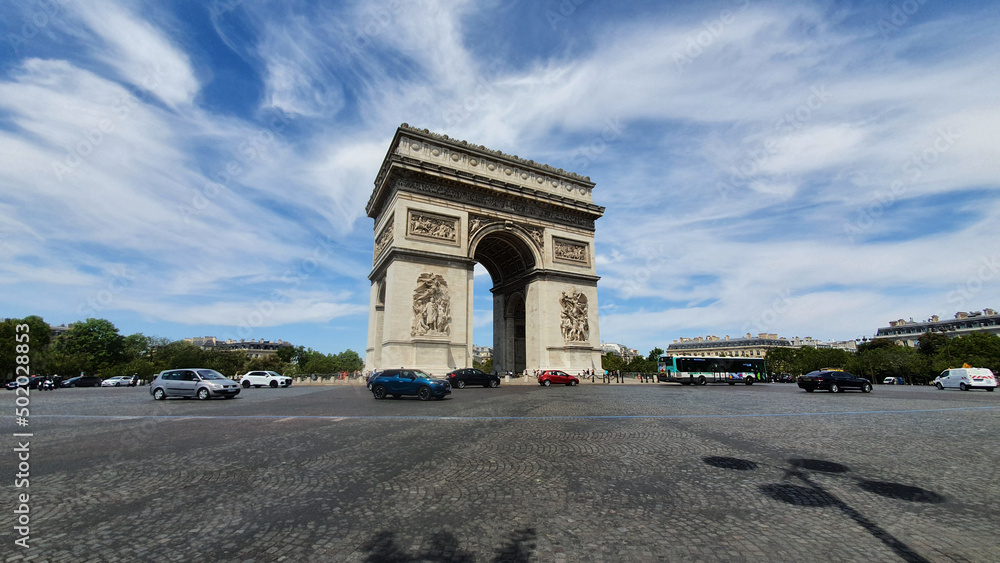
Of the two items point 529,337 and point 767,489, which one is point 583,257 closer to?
point 529,337

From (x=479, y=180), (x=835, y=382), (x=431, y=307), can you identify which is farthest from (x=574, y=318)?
(x=835, y=382)

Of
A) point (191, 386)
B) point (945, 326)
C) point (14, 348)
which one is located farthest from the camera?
point (945, 326)

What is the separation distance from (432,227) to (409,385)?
552 inches

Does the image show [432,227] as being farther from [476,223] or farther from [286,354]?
[286,354]

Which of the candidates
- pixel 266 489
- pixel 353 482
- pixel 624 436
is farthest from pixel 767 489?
pixel 266 489

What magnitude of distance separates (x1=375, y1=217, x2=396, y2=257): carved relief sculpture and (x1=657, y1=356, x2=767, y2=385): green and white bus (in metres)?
23.3

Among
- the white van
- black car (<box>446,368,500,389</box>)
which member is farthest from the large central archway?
the white van

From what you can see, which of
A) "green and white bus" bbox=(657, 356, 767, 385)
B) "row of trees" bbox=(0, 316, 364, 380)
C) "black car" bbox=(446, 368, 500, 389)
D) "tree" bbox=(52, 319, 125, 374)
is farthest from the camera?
"tree" bbox=(52, 319, 125, 374)

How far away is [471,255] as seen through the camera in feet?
92.2

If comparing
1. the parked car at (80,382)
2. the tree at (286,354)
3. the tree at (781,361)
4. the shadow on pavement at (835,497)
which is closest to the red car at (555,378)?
the shadow on pavement at (835,497)

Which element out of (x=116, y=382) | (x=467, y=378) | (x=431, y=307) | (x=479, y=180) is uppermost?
(x=479, y=180)

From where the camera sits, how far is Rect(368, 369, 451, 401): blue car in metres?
14.7

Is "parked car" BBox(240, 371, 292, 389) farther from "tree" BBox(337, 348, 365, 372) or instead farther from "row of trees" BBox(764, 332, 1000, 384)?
"tree" BBox(337, 348, 365, 372)

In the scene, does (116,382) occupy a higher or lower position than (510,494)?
lower
